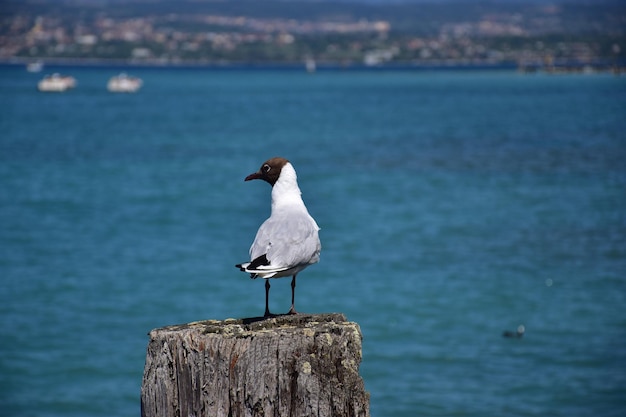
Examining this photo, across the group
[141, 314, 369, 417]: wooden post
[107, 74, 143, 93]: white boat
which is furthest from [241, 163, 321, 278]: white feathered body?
[107, 74, 143, 93]: white boat

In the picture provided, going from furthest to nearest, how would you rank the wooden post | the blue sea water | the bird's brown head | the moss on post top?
the blue sea water
the bird's brown head
the moss on post top
the wooden post

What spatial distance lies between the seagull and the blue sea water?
22.2ft

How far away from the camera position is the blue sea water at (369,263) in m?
12.8

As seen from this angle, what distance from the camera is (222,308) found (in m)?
16.4

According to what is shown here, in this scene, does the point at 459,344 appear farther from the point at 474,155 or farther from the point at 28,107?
the point at 28,107

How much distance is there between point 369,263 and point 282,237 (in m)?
15.3

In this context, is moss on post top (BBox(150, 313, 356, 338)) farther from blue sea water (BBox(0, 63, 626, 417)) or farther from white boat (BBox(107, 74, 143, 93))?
white boat (BBox(107, 74, 143, 93))

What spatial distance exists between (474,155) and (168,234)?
20960mm

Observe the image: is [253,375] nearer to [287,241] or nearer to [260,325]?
[260,325]

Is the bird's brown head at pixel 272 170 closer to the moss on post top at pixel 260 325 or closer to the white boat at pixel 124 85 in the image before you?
the moss on post top at pixel 260 325

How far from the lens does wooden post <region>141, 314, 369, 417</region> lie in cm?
396

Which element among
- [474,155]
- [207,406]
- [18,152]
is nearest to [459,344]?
[207,406]

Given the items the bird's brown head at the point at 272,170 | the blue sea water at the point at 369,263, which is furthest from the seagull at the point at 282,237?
the blue sea water at the point at 369,263

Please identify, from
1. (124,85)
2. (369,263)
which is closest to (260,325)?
(369,263)
